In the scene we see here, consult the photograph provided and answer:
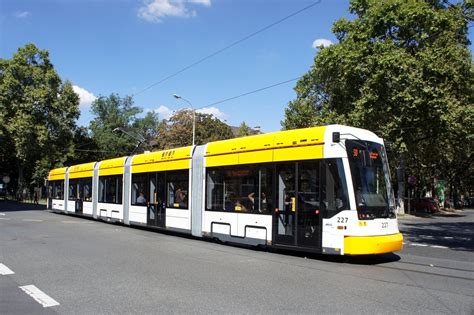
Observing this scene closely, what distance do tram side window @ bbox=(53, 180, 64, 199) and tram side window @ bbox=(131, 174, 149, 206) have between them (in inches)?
504

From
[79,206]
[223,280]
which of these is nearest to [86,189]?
[79,206]

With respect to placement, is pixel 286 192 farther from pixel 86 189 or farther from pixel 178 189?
pixel 86 189

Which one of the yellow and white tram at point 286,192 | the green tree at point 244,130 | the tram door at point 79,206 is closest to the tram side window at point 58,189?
the tram door at point 79,206

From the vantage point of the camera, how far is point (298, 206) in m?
11.6

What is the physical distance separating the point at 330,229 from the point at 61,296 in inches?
239

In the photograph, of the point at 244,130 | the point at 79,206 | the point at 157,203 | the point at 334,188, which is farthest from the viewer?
the point at 244,130

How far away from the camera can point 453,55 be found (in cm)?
3166

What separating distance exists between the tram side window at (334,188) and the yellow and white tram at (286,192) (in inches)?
0.9

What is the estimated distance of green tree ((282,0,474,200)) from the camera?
95.8 feet

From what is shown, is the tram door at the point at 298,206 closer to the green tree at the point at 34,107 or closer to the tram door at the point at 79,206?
the tram door at the point at 79,206

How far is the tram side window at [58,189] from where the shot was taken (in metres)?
31.1

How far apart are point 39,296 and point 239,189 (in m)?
7.36

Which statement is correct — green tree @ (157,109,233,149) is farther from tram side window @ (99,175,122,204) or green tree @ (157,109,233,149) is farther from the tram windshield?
the tram windshield

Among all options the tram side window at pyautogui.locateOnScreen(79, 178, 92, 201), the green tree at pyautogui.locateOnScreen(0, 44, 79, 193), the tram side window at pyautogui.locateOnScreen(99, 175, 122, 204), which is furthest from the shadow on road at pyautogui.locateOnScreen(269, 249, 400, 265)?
the green tree at pyautogui.locateOnScreen(0, 44, 79, 193)
